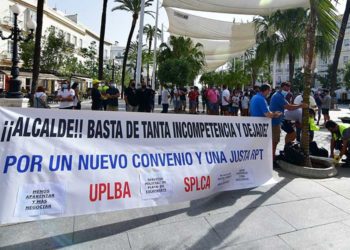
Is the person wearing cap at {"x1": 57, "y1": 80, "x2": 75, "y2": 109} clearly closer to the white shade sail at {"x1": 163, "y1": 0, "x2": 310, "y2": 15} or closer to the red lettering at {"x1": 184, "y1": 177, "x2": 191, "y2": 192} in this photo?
the red lettering at {"x1": 184, "y1": 177, "x2": 191, "y2": 192}

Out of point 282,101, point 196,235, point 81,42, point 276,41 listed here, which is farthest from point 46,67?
point 196,235

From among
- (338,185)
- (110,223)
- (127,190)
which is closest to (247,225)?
(127,190)

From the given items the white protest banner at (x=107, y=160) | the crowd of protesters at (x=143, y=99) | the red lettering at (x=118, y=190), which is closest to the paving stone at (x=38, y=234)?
the white protest banner at (x=107, y=160)

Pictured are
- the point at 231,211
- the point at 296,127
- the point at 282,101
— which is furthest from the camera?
the point at 296,127

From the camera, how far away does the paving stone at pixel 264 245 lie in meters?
3.32

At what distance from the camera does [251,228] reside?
3.76 metres

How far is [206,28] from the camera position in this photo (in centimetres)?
3419

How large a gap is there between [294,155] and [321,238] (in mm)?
3028

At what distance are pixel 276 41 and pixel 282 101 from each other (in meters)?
17.3

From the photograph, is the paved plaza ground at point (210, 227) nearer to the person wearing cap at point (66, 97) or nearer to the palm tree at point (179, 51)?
the person wearing cap at point (66, 97)

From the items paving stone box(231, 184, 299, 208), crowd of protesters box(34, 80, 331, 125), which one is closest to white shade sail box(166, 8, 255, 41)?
crowd of protesters box(34, 80, 331, 125)

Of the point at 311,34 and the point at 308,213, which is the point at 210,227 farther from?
the point at 311,34

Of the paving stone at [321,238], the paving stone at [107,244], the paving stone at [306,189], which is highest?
the paving stone at [306,189]

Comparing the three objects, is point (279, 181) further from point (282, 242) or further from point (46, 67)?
point (46, 67)
